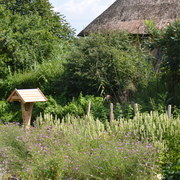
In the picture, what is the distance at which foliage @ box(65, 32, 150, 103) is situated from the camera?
38.6 ft

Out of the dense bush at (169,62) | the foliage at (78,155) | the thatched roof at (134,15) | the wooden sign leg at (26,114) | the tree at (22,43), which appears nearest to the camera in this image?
the foliage at (78,155)

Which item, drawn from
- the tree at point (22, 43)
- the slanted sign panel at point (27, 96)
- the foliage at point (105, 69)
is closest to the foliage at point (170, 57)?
the foliage at point (105, 69)

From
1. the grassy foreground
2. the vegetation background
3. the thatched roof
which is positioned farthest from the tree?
the grassy foreground

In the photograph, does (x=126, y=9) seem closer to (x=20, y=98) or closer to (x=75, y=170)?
(x=20, y=98)

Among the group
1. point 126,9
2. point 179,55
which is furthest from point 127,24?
point 179,55

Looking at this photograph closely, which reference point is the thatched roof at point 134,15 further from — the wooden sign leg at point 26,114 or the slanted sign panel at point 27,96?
the wooden sign leg at point 26,114

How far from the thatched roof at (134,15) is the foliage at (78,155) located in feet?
22.4

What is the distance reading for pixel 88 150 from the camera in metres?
6.99

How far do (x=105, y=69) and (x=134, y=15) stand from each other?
14.2ft

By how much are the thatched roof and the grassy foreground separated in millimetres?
6712

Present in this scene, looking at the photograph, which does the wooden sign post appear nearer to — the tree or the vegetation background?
the vegetation background

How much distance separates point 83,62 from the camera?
11930 millimetres

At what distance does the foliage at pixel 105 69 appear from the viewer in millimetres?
11773

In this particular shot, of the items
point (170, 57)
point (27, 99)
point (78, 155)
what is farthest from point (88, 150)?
point (170, 57)
